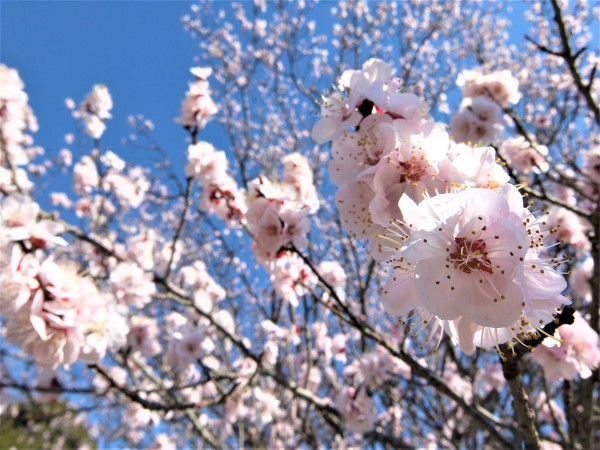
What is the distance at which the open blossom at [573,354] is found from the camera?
178 cm

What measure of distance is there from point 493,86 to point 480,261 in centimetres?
226

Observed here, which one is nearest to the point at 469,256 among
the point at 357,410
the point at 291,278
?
the point at 291,278

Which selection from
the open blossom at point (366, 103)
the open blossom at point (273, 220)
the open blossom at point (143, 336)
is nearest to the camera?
the open blossom at point (366, 103)

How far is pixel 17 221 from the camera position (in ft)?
5.88

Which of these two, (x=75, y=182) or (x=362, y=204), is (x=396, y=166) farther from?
(x=75, y=182)

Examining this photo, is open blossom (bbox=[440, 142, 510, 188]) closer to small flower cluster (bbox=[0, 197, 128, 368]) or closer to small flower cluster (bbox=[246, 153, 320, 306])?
small flower cluster (bbox=[246, 153, 320, 306])

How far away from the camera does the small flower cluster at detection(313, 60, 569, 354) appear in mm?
825

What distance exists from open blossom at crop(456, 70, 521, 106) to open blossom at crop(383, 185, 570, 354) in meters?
2.14

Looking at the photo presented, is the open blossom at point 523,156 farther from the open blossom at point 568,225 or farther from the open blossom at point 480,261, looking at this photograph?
the open blossom at point 480,261

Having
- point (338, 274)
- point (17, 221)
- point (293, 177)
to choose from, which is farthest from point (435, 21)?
point (17, 221)

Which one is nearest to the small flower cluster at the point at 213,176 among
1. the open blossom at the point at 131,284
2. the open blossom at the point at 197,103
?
the open blossom at the point at 197,103

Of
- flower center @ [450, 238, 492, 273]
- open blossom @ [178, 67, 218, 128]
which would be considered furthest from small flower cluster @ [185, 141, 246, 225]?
flower center @ [450, 238, 492, 273]

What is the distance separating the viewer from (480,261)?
0.87 meters

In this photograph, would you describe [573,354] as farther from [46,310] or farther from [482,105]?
[46,310]
